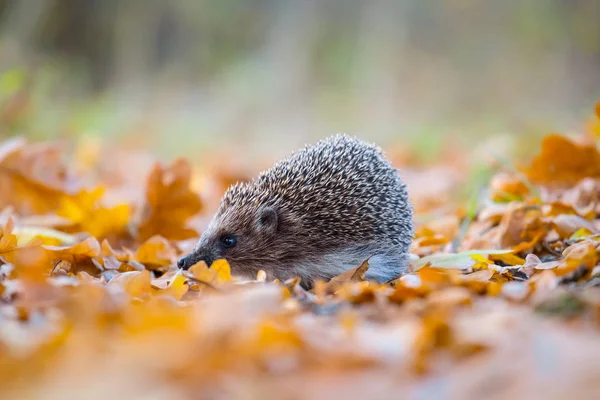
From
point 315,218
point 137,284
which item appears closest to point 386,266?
point 315,218

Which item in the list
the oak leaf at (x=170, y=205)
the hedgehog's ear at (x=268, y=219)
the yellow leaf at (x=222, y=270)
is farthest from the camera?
the oak leaf at (x=170, y=205)

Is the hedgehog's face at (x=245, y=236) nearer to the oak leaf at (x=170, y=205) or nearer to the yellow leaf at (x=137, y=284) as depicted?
the oak leaf at (x=170, y=205)

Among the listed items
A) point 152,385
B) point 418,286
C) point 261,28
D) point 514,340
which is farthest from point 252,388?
point 261,28

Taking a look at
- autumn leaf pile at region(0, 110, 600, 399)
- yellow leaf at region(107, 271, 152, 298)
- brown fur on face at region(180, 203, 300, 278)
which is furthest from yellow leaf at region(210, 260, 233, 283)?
→ brown fur on face at region(180, 203, 300, 278)

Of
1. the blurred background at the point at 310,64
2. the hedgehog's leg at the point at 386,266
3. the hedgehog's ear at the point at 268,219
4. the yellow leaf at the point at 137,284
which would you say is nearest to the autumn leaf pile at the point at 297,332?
the yellow leaf at the point at 137,284

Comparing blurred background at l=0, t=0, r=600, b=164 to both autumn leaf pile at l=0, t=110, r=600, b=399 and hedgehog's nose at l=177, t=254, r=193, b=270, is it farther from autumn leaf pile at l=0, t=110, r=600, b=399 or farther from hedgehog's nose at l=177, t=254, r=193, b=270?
autumn leaf pile at l=0, t=110, r=600, b=399

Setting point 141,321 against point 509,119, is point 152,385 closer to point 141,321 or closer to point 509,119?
point 141,321

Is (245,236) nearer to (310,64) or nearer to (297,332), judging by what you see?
(297,332)

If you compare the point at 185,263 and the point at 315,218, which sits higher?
the point at 315,218
